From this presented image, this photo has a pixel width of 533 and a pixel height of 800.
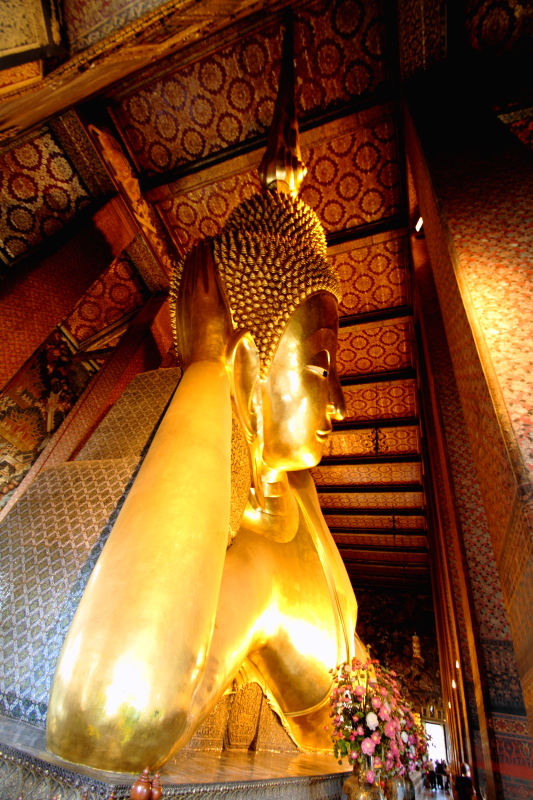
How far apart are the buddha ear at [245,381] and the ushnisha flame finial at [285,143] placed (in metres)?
1.24

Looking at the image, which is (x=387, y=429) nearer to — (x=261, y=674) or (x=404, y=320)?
(x=404, y=320)

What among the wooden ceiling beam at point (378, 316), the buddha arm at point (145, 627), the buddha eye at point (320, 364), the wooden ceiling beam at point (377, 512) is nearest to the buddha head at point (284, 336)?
the buddha eye at point (320, 364)

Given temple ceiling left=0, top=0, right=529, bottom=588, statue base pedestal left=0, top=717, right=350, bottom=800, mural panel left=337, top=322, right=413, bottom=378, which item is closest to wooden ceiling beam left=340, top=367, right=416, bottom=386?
mural panel left=337, top=322, right=413, bottom=378

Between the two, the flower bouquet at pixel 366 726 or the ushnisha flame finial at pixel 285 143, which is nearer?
the flower bouquet at pixel 366 726

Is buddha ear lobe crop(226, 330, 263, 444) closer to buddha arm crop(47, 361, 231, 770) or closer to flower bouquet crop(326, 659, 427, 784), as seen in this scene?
buddha arm crop(47, 361, 231, 770)

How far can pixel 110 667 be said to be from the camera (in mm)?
560

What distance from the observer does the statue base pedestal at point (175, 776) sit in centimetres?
57

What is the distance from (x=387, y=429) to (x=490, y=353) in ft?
14.9

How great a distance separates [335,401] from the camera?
162cm

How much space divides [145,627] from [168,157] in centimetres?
348

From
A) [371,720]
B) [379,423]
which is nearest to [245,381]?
[371,720]

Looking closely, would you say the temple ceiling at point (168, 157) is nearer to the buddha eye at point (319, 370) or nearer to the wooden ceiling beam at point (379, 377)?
the wooden ceiling beam at point (379, 377)

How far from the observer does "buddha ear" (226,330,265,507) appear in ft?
3.98

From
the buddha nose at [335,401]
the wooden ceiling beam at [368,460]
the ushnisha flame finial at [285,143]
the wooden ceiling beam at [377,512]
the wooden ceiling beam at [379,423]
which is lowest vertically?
the buddha nose at [335,401]
